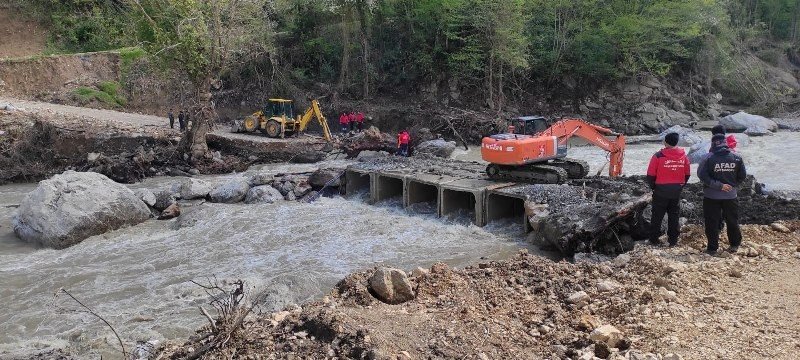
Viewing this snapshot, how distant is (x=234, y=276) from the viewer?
33.7ft

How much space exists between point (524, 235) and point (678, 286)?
5596 mm

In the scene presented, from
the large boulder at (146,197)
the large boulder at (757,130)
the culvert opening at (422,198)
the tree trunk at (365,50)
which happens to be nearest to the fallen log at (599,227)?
the culvert opening at (422,198)

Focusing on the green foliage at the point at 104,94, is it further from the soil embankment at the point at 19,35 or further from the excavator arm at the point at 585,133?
the excavator arm at the point at 585,133

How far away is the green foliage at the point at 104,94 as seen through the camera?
96.1ft

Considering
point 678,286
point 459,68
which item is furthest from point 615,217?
point 459,68

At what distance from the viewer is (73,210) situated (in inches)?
501

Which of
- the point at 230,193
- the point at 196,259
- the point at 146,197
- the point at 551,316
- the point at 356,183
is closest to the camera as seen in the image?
the point at 551,316

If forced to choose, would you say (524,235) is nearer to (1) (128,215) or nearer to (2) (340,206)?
(2) (340,206)

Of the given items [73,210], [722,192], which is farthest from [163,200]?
[722,192]

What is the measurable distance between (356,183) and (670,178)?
33.1 ft

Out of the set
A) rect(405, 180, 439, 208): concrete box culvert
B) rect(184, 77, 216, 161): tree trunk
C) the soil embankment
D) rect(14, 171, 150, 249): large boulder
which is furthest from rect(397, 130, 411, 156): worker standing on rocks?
the soil embankment

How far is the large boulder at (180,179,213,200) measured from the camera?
16.3 m

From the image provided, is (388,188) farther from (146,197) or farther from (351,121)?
(351,121)

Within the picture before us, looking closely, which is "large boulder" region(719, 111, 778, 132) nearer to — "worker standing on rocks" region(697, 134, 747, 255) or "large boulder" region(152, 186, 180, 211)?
"worker standing on rocks" region(697, 134, 747, 255)
